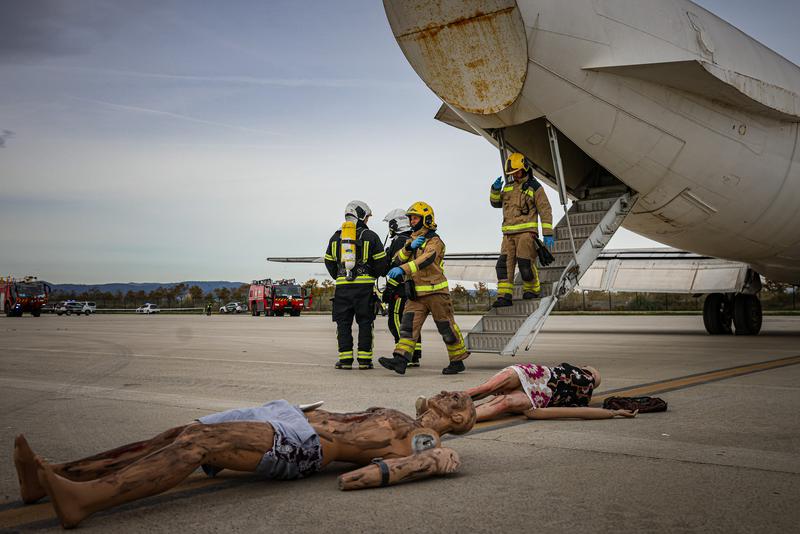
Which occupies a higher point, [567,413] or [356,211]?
[356,211]

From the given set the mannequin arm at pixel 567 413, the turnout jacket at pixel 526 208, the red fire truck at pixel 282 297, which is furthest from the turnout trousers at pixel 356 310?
the red fire truck at pixel 282 297

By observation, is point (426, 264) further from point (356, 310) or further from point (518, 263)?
point (518, 263)

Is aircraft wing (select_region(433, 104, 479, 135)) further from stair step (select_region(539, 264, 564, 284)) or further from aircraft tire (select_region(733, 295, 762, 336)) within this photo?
aircraft tire (select_region(733, 295, 762, 336))

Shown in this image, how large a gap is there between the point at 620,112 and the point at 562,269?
2440mm

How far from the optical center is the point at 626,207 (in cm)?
1060

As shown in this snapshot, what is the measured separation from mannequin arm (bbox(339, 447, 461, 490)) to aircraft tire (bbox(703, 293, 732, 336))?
622 inches

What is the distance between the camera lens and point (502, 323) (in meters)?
10.0

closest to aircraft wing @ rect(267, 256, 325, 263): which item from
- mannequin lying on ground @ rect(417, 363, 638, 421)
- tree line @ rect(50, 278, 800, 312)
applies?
tree line @ rect(50, 278, 800, 312)

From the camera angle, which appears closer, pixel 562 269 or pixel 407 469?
pixel 407 469

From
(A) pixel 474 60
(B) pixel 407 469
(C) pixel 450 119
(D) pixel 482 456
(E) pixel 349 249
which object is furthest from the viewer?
(C) pixel 450 119

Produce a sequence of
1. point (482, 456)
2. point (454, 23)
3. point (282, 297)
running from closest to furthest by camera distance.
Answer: point (482, 456) → point (454, 23) → point (282, 297)

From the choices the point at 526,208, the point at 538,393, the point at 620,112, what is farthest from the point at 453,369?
the point at 620,112

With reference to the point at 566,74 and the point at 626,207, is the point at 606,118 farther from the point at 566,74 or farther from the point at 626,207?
the point at 626,207

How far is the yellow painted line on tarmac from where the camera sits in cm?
320
